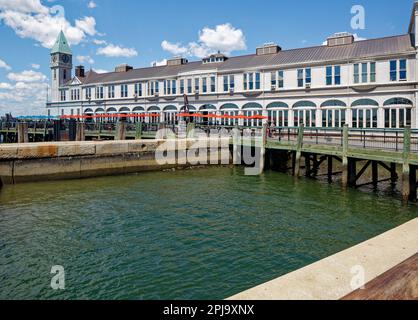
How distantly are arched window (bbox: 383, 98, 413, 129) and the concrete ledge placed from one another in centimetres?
2934

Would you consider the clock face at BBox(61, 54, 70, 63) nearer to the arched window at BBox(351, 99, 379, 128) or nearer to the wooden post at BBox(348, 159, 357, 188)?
the arched window at BBox(351, 99, 379, 128)

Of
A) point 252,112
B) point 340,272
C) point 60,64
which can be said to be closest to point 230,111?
point 252,112

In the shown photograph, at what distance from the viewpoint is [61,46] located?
70.6 m

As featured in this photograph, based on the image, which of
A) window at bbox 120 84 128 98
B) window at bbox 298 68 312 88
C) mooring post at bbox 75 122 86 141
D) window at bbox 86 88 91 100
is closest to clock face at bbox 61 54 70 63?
window at bbox 86 88 91 100

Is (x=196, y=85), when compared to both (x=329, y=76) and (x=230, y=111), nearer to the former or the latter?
(x=230, y=111)

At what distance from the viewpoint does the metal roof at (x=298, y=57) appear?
107 feet

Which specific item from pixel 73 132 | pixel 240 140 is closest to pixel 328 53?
pixel 240 140

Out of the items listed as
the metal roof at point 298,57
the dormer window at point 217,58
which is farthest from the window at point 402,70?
the dormer window at point 217,58

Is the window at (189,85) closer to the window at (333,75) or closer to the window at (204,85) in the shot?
the window at (204,85)

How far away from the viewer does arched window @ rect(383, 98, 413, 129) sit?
30.1 m

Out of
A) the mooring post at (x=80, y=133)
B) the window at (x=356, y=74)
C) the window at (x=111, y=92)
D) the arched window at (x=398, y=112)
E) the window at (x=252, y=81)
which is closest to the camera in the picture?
the mooring post at (x=80, y=133)

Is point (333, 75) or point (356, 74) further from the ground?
→ point (333, 75)

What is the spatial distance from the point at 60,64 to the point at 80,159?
58089 millimetres
